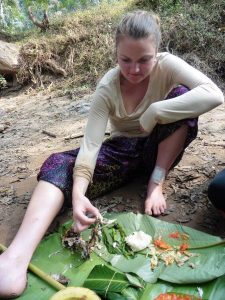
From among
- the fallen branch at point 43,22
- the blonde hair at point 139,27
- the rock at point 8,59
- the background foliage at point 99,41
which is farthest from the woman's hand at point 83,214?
the fallen branch at point 43,22

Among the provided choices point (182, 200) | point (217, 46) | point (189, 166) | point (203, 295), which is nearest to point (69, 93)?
point (217, 46)

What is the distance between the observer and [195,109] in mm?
1865

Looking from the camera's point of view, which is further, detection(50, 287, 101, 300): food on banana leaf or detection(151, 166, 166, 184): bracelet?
detection(151, 166, 166, 184): bracelet

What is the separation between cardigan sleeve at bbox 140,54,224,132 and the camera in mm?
1841

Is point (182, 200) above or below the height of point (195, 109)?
below

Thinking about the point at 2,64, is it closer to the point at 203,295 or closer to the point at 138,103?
the point at 138,103

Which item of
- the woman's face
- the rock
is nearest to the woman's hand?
the woman's face

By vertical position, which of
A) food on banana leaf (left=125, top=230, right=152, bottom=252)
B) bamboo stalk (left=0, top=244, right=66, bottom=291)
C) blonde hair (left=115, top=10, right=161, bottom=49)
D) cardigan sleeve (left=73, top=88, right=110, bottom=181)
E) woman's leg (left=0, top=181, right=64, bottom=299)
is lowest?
bamboo stalk (left=0, top=244, right=66, bottom=291)

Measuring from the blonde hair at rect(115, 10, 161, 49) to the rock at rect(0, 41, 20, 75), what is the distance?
13.7 ft

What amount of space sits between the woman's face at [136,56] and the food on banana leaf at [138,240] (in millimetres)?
722

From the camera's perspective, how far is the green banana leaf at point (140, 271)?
1.43m

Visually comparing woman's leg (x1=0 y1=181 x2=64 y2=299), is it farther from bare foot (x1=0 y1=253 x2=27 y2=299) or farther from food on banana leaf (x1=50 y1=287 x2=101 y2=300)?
food on banana leaf (x1=50 y1=287 x2=101 y2=300)

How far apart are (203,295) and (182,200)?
73cm

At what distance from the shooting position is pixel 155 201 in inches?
76.8
